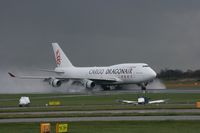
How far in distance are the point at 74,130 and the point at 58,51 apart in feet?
326

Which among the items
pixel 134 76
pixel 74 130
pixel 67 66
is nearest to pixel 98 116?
pixel 74 130

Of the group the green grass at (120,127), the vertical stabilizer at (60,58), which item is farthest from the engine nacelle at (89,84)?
the green grass at (120,127)

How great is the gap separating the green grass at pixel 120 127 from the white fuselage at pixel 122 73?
231 feet

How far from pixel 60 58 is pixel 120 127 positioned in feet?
317

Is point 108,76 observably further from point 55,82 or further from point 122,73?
point 55,82

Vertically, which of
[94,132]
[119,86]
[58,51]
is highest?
[58,51]

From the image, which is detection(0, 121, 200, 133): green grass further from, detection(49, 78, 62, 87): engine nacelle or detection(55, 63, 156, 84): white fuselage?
detection(49, 78, 62, 87): engine nacelle

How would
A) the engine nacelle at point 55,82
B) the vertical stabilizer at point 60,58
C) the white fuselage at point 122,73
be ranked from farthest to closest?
the vertical stabilizer at point 60,58
the engine nacelle at point 55,82
the white fuselage at point 122,73

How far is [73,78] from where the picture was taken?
112500mm

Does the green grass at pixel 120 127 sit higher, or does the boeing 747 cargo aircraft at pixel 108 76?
the boeing 747 cargo aircraft at pixel 108 76

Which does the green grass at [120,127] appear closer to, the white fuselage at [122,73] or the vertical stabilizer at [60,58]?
the white fuselage at [122,73]

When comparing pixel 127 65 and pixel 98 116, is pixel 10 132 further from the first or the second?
pixel 127 65

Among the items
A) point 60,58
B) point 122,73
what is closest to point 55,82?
point 122,73

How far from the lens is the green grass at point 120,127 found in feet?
90.1
